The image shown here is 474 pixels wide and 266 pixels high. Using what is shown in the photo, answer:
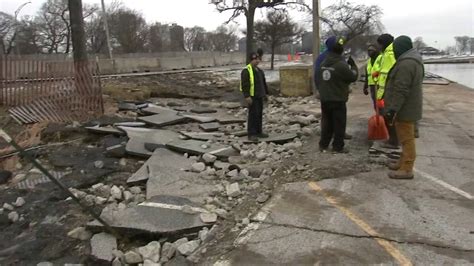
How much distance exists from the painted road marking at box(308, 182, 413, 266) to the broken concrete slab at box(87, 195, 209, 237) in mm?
1516

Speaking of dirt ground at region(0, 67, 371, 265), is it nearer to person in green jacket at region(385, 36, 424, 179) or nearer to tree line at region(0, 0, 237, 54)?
person in green jacket at region(385, 36, 424, 179)

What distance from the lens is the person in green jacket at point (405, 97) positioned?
5.68 metres

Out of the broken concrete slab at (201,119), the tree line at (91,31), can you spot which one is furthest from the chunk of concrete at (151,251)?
the tree line at (91,31)

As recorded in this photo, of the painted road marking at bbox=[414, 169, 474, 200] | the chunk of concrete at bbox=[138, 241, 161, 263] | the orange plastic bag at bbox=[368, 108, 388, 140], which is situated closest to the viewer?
the chunk of concrete at bbox=[138, 241, 161, 263]

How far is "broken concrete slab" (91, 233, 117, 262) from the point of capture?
4.10 m

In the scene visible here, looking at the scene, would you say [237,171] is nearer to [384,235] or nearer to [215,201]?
[215,201]

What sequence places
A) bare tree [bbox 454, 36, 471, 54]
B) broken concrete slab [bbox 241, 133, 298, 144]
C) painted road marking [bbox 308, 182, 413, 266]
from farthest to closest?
bare tree [bbox 454, 36, 471, 54] < broken concrete slab [bbox 241, 133, 298, 144] < painted road marking [bbox 308, 182, 413, 266]

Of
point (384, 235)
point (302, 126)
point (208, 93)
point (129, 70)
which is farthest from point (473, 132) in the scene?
point (129, 70)

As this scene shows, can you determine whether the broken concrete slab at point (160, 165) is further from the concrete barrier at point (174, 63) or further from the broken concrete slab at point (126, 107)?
the concrete barrier at point (174, 63)

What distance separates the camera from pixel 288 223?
4.68 meters

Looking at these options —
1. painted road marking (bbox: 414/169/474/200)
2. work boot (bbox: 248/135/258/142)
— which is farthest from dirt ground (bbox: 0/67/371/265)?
work boot (bbox: 248/135/258/142)

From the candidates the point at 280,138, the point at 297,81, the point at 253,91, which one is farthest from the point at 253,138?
the point at 297,81

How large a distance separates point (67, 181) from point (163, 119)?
415 centimetres

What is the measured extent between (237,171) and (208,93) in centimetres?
1156
